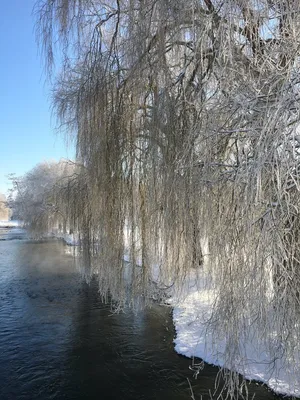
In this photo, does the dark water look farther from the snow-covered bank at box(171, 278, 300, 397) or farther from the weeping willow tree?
the weeping willow tree

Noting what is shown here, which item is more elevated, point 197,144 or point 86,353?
point 197,144

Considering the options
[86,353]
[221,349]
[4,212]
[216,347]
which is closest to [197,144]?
[216,347]

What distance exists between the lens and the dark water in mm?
3938

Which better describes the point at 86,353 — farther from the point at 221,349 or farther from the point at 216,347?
the point at 216,347

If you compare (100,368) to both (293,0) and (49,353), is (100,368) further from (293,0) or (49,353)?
(293,0)

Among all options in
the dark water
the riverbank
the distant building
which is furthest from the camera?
the distant building

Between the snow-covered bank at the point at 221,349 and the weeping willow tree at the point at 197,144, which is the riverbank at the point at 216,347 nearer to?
the snow-covered bank at the point at 221,349

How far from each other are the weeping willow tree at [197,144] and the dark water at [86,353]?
867mm

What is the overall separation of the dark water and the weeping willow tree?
34.1 inches

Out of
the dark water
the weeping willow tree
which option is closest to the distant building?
the dark water

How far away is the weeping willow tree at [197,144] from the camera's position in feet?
7.15

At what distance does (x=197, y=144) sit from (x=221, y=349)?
283 centimetres

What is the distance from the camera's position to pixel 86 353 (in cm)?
488

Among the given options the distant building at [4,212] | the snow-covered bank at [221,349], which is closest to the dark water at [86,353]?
the snow-covered bank at [221,349]
